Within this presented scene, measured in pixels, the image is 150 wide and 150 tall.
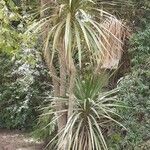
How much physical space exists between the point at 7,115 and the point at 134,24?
3.28 m

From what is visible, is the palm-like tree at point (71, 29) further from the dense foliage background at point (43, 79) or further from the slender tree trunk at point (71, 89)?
the dense foliage background at point (43, 79)

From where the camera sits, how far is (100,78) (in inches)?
229

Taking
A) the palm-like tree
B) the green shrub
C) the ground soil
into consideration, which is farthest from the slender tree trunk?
the ground soil

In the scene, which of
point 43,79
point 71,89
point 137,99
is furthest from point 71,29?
point 43,79

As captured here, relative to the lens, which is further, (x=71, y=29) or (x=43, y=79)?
(x=43, y=79)

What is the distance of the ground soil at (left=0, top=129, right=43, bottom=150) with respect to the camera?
7.86 m

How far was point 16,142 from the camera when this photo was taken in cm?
824

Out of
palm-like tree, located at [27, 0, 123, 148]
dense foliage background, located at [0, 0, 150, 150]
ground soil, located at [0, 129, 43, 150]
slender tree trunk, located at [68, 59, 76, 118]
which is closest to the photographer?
palm-like tree, located at [27, 0, 123, 148]

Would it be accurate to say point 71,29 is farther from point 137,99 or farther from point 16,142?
point 16,142

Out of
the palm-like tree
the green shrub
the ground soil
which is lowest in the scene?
the ground soil

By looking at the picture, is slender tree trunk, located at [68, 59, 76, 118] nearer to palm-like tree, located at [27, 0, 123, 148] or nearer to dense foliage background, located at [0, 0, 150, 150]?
palm-like tree, located at [27, 0, 123, 148]

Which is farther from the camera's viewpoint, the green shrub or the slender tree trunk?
the green shrub

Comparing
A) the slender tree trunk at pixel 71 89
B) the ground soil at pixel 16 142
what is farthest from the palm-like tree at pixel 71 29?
the ground soil at pixel 16 142

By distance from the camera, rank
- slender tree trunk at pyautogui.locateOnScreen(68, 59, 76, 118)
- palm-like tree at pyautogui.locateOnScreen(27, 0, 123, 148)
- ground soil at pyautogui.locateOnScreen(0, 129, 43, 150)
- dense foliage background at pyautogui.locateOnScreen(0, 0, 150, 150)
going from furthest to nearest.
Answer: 1. ground soil at pyautogui.locateOnScreen(0, 129, 43, 150)
2. dense foliage background at pyautogui.locateOnScreen(0, 0, 150, 150)
3. slender tree trunk at pyautogui.locateOnScreen(68, 59, 76, 118)
4. palm-like tree at pyautogui.locateOnScreen(27, 0, 123, 148)
